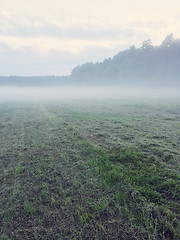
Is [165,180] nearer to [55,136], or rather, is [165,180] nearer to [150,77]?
[55,136]

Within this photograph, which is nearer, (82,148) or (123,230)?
(123,230)

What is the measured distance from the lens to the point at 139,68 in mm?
107312

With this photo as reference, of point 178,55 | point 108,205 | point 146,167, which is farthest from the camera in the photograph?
point 178,55

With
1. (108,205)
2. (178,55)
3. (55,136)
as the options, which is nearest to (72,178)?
(108,205)

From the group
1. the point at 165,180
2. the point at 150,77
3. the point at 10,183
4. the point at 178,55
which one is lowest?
the point at 10,183

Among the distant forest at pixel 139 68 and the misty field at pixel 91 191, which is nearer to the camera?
the misty field at pixel 91 191

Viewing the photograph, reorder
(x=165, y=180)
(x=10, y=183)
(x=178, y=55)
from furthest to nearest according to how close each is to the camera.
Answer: (x=178, y=55) < (x=10, y=183) < (x=165, y=180)

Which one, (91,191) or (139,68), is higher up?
(139,68)

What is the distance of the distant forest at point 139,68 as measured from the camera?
316ft

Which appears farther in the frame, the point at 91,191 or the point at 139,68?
the point at 139,68

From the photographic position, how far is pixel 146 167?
245 inches

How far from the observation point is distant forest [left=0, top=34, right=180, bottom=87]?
96375mm

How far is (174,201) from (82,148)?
5159mm

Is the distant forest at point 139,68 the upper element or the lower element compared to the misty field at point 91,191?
upper
